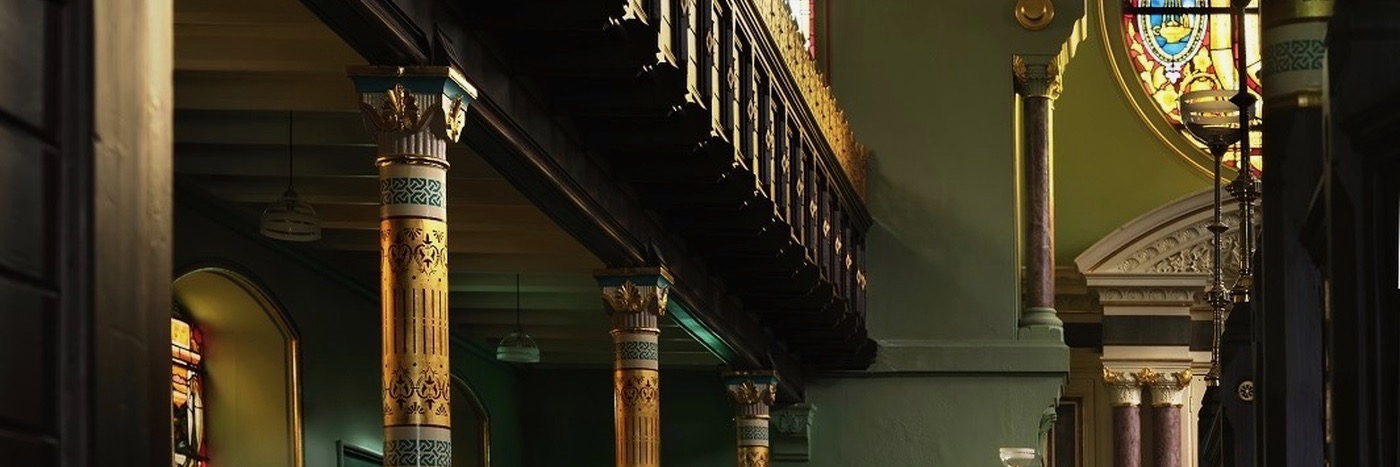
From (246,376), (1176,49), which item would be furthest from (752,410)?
(1176,49)

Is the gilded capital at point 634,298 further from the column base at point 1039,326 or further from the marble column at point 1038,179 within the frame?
the marble column at point 1038,179

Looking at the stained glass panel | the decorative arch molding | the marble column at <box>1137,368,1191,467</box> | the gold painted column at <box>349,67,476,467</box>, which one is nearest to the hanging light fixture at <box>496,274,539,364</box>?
the decorative arch molding

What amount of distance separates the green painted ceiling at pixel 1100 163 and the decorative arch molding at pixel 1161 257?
1.72 m

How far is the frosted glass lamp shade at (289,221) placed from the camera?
1602cm

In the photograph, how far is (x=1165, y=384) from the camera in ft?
110

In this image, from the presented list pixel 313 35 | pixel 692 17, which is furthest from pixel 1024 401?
pixel 313 35

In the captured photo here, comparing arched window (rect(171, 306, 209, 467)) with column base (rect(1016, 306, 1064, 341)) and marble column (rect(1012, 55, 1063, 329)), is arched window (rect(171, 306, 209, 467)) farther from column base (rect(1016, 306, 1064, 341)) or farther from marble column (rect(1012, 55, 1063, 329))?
marble column (rect(1012, 55, 1063, 329))

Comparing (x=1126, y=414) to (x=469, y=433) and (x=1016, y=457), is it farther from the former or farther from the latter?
(x=1016, y=457)

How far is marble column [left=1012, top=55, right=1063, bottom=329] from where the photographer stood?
29.3m

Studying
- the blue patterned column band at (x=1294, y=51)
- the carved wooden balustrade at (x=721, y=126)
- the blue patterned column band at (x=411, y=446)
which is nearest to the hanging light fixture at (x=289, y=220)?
the carved wooden balustrade at (x=721, y=126)

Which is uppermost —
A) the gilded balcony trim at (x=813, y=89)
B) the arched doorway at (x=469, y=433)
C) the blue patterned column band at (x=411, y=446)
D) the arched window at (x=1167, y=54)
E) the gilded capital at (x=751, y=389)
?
the arched window at (x=1167, y=54)

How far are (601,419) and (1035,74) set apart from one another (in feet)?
22.4

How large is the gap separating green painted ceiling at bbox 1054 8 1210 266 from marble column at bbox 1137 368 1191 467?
217cm

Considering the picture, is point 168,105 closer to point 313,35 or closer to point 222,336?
point 313,35
